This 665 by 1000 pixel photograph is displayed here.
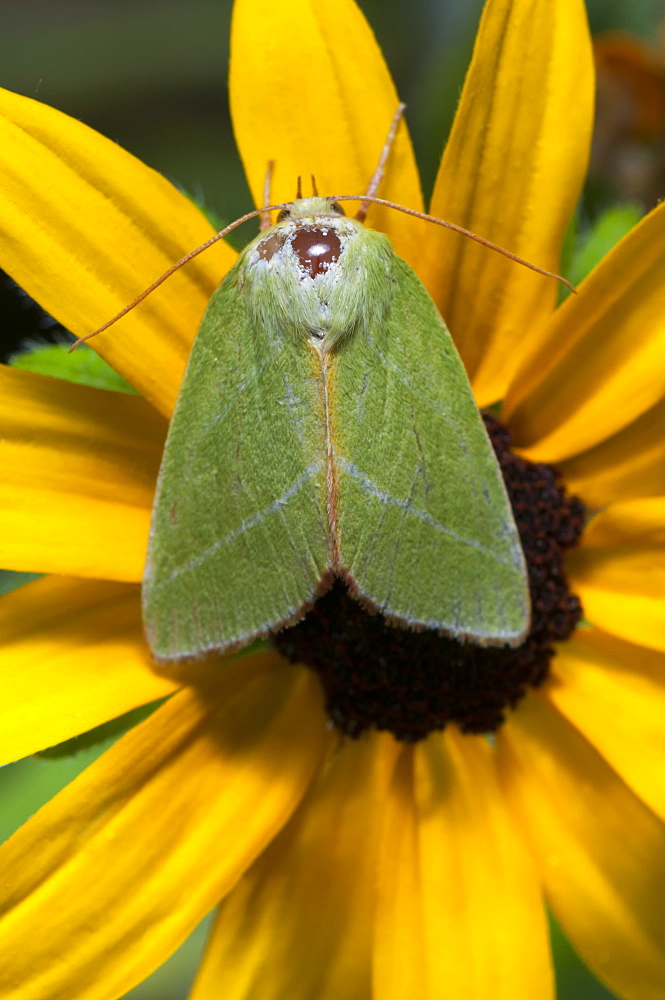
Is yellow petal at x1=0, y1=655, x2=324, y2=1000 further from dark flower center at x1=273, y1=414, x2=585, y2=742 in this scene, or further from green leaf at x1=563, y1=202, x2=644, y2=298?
green leaf at x1=563, y1=202, x2=644, y2=298

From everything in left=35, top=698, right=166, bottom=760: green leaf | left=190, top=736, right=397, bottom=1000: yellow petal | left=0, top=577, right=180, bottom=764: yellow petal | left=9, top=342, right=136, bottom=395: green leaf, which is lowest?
left=190, top=736, right=397, bottom=1000: yellow petal

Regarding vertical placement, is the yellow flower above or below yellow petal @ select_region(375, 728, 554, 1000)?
above

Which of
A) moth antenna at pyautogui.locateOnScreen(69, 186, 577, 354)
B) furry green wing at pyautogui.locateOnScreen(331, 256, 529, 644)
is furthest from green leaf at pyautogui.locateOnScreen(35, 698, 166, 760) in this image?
moth antenna at pyautogui.locateOnScreen(69, 186, 577, 354)

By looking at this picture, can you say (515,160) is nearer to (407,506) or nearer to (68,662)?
(407,506)

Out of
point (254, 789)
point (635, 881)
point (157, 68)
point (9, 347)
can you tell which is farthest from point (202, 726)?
point (157, 68)

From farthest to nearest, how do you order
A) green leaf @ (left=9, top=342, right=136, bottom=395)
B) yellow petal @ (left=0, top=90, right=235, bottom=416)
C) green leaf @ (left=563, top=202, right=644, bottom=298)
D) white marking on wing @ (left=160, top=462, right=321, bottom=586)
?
green leaf @ (left=563, top=202, right=644, bottom=298) → green leaf @ (left=9, top=342, right=136, bottom=395) → white marking on wing @ (left=160, top=462, right=321, bottom=586) → yellow petal @ (left=0, top=90, right=235, bottom=416)

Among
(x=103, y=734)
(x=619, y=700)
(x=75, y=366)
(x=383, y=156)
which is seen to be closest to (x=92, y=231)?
(x=75, y=366)

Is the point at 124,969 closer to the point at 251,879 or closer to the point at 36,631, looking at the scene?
the point at 251,879
